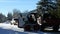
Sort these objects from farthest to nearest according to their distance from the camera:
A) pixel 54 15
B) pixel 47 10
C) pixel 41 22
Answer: pixel 47 10 → pixel 41 22 → pixel 54 15

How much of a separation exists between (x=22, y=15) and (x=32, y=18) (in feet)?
12.6

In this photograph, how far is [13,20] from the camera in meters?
25.4

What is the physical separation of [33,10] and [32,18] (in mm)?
1108

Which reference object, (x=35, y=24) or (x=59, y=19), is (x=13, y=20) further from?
(x=59, y=19)

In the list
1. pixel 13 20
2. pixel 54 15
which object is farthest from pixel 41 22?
pixel 13 20

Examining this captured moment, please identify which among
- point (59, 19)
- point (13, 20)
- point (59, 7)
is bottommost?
point (13, 20)

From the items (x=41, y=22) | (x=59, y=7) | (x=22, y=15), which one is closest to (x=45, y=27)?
(x=41, y=22)

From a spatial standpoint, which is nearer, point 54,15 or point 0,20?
point 54,15

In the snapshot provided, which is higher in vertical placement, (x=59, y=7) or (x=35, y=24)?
(x=59, y=7)

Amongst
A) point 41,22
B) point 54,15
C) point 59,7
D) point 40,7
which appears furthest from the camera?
point 40,7

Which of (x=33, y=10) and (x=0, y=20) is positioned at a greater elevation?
(x=33, y=10)

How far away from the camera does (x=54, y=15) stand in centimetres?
1805

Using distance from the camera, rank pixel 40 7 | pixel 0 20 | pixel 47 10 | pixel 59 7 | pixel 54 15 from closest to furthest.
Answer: pixel 59 7 → pixel 54 15 → pixel 47 10 → pixel 40 7 → pixel 0 20

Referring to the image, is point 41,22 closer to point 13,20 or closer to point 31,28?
point 31,28
